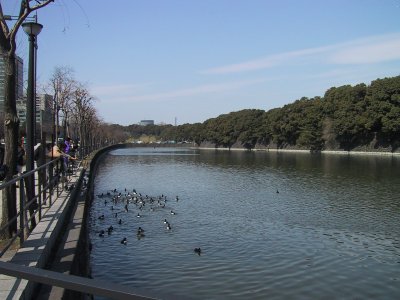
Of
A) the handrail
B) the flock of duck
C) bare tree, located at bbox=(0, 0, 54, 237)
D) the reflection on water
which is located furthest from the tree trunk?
the flock of duck

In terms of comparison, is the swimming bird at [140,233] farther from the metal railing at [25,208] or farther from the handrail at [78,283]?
the handrail at [78,283]

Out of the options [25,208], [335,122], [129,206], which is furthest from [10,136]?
[335,122]

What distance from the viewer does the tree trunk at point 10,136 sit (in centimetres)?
715

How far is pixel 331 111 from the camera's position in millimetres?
71812

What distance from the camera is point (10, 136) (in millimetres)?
7445

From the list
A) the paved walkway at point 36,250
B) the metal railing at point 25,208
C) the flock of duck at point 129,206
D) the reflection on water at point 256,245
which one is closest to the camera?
the paved walkway at point 36,250

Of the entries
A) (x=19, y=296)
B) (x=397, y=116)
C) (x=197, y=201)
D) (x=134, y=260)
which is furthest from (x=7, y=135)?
(x=397, y=116)

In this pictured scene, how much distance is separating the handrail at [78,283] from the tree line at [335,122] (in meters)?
63.6

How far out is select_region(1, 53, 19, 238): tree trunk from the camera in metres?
7.15

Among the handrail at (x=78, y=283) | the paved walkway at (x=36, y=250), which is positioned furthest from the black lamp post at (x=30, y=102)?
the handrail at (x=78, y=283)

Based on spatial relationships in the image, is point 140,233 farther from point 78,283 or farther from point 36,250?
point 78,283

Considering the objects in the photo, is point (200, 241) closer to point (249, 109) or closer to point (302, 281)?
point (302, 281)

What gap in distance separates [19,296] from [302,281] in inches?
262

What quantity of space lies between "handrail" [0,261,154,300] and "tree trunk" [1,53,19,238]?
559 cm
